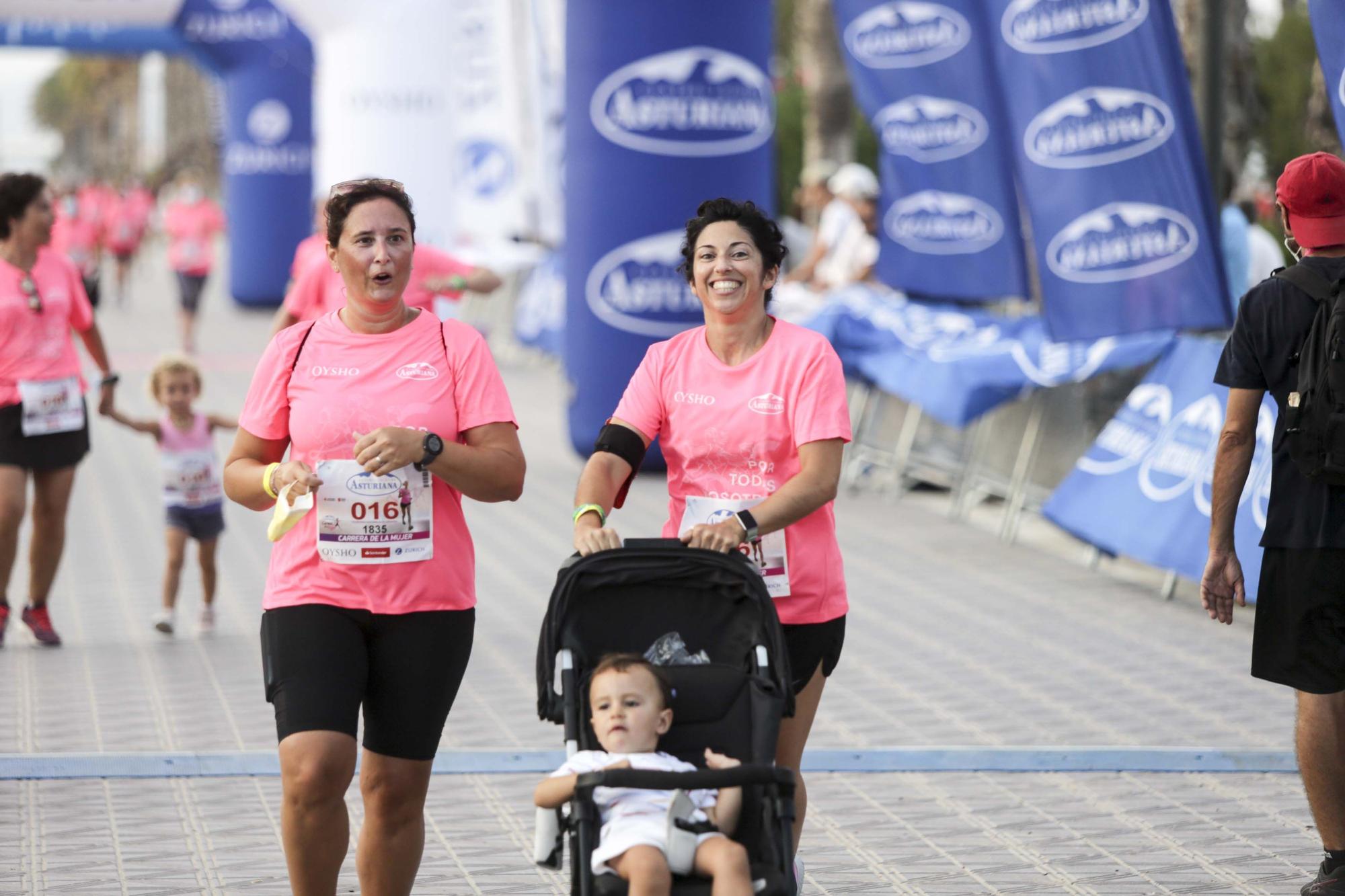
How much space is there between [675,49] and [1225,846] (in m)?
7.91

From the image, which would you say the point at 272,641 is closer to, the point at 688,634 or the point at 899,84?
the point at 688,634

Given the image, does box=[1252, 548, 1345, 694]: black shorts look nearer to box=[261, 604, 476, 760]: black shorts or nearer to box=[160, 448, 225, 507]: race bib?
box=[261, 604, 476, 760]: black shorts

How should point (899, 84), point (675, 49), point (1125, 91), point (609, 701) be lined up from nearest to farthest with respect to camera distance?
point (609, 701)
point (1125, 91)
point (675, 49)
point (899, 84)

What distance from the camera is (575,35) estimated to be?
41.1ft

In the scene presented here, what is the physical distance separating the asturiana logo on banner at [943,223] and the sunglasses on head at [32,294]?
22.6ft

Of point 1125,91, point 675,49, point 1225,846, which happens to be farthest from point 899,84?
point 1225,846

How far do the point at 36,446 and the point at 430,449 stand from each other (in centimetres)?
422

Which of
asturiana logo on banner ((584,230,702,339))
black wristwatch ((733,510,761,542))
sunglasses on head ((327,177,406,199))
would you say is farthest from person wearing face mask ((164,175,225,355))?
black wristwatch ((733,510,761,542))

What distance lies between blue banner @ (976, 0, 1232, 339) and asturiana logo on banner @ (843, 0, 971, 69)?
1984 mm

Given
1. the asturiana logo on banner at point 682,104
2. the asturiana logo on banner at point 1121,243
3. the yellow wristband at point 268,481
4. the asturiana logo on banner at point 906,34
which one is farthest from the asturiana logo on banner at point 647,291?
the yellow wristband at point 268,481

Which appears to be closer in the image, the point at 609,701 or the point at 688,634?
the point at 609,701

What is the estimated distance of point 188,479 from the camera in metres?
8.21

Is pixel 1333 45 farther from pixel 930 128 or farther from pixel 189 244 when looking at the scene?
pixel 189 244

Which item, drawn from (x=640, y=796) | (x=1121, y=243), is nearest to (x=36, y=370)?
(x=640, y=796)
